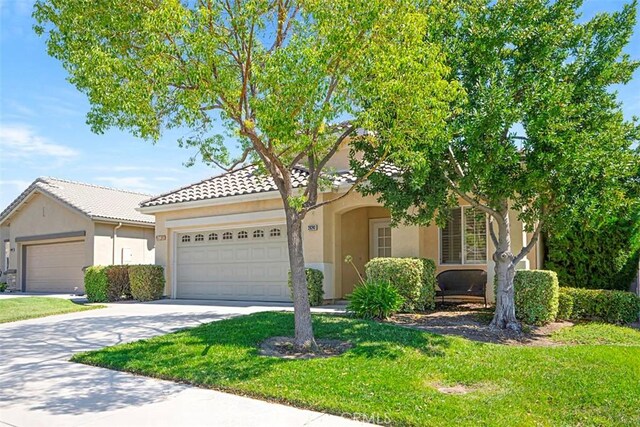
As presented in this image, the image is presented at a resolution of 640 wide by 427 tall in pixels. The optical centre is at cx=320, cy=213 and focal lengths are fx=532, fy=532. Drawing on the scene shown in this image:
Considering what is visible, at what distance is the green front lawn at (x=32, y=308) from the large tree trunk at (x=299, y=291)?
8.59 metres

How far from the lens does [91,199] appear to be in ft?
81.0

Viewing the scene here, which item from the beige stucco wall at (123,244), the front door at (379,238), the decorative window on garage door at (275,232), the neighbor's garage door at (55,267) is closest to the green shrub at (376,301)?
the decorative window on garage door at (275,232)

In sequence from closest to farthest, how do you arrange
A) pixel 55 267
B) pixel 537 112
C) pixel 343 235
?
1. pixel 537 112
2. pixel 343 235
3. pixel 55 267

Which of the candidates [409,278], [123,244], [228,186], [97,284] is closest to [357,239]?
[409,278]

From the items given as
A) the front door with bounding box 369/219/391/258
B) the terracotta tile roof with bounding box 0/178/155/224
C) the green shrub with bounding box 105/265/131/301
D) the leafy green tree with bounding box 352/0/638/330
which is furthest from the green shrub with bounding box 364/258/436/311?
the terracotta tile roof with bounding box 0/178/155/224

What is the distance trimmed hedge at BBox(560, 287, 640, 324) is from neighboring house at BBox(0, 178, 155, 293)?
708 inches

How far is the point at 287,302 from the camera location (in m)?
15.9

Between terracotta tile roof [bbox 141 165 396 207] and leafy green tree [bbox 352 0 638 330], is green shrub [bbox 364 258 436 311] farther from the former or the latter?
terracotta tile roof [bbox 141 165 396 207]

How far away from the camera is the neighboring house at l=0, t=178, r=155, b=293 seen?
22.6 m

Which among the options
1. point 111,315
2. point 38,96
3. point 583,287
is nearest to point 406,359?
point 583,287

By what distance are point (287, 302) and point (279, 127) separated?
355 inches

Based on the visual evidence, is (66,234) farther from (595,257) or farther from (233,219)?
(595,257)

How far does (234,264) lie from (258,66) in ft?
32.4

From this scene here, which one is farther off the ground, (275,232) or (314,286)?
(275,232)
